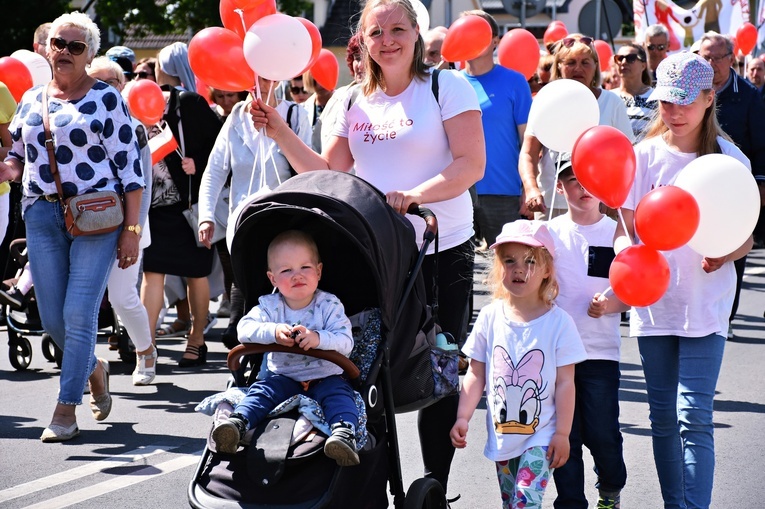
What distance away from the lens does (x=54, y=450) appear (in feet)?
21.2

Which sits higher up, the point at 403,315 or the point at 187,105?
the point at 187,105

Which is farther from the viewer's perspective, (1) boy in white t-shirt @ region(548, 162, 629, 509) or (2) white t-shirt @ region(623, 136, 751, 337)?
(1) boy in white t-shirt @ region(548, 162, 629, 509)

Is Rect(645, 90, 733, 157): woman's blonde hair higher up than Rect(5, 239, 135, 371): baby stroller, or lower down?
higher up

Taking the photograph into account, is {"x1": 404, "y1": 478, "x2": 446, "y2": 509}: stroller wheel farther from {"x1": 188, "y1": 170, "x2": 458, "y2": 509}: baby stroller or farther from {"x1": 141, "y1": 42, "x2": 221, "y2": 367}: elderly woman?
{"x1": 141, "y1": 42, "x2": 221, "y2": 367}: elderly woman

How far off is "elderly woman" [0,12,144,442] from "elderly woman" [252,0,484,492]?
1707mm

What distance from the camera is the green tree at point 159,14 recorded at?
1314 inches

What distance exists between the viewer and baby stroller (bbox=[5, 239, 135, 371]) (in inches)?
342

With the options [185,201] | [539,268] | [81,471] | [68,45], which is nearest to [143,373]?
[185,201]

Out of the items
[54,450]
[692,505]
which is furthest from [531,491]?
[54,450]

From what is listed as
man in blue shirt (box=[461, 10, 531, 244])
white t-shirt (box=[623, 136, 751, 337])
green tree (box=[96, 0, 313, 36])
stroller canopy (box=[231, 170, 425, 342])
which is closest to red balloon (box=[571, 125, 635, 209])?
white t-shirt (box=[623, 136, 751, 337])

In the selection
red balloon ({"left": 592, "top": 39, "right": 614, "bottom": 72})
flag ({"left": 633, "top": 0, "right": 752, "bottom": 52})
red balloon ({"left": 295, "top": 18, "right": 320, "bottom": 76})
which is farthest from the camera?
flag ({"left": 633, "top": 0, "right": 752, "bottom": 52})

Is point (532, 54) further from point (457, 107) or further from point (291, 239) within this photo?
point (291, 239)

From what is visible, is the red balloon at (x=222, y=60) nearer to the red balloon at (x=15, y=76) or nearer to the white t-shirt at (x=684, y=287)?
the white t-shirt at (x=684, y=287)

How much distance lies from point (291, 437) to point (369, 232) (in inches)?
32.7
